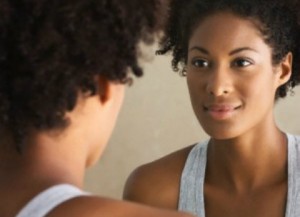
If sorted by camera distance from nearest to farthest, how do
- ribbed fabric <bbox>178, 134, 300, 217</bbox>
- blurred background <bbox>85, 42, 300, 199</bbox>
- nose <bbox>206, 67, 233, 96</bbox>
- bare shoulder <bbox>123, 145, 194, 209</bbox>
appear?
nose <bbox>206, 67, 233, 96</bbox> → ribbed fabric <bbox>178, 134, 300, 217</bbox> → bare shoulder <bbox>123, 145, 194, 209</bbox> → blurred background <bbox>85, 42, 300, 199</bbox>

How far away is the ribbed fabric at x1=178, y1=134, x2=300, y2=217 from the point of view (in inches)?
55.7

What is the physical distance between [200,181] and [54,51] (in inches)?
32.1

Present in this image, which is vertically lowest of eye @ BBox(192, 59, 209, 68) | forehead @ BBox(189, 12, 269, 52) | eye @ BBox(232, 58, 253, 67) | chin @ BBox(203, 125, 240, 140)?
chin @ BBox(203, 125, 240, 140)

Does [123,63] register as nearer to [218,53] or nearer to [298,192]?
[218,53]

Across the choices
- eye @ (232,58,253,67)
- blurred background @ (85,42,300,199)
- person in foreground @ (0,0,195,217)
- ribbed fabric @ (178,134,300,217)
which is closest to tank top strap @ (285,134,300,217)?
ribbed fabric @ (178,134,300,217)

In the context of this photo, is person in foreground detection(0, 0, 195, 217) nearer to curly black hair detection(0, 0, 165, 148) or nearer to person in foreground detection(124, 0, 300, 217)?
curly black hair detection(0, 0, 165, 148)

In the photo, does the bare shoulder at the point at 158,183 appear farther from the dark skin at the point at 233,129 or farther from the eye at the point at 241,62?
the eye at the point at 241,62

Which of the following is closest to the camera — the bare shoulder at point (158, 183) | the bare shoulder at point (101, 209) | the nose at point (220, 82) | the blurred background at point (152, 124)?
the bare shoulder at point (101, 209)

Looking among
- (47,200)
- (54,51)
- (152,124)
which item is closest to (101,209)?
(47,200)

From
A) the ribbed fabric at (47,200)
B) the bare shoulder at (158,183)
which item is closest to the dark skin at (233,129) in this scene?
the bare shoulder at (158,183)

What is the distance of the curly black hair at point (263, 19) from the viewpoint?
135cm

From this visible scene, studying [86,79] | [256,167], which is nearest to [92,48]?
[86,79]

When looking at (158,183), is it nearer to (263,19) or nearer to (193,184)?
(193,184)

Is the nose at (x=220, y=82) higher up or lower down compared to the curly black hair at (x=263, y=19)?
lower down
